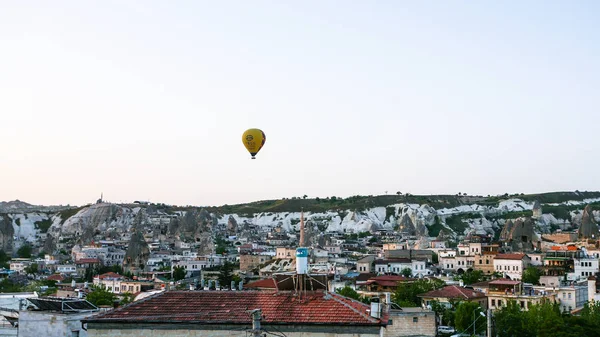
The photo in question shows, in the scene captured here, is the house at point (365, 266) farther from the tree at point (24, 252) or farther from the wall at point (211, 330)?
the wall at point (211, 330)

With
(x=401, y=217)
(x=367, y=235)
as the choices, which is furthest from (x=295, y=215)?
(x=367, y=235)

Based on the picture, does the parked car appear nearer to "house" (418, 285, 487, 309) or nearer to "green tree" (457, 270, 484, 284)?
"house" (418, 285, 487, 309)

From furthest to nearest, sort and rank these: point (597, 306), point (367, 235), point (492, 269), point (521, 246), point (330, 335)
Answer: point (367, 235)
point (521, 246)
point (492, 269)
point (597, 306)
point (330, 335)

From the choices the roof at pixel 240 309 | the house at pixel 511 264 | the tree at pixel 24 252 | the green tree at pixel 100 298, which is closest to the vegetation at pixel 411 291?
the house at pixel 511 264

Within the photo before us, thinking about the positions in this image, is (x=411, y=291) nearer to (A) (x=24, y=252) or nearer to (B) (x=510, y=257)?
(B) (x=510, y=257)

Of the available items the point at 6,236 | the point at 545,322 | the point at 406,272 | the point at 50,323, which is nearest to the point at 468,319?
→ the point at 545,322

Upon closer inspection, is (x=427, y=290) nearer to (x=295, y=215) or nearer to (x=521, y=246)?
(x=521, y=246)

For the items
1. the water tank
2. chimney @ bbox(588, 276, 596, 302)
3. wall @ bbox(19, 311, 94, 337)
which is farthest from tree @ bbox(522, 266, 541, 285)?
the water tank
